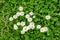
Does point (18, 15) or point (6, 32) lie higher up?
point (18, 15)

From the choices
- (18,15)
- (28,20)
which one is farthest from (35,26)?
(18,15)

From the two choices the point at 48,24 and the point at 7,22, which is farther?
the point at 7,22

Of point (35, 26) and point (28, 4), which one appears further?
point (28, 4)

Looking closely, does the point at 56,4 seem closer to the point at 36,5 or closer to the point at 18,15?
the point at 36,5

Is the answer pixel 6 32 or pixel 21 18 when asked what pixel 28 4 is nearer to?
pixel 21 18

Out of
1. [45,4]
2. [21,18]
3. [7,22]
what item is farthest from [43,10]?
[7,22]

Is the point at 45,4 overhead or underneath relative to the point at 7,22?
overhead
